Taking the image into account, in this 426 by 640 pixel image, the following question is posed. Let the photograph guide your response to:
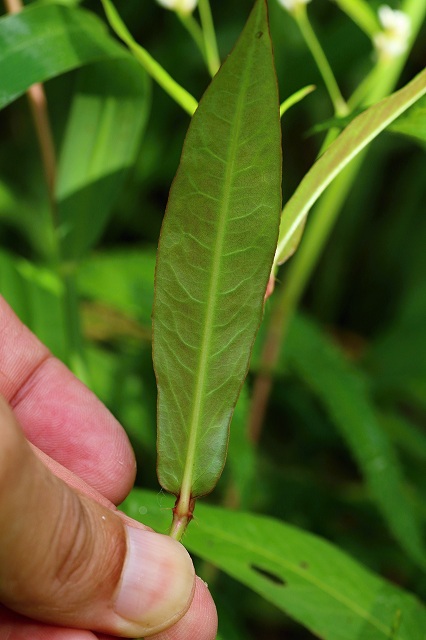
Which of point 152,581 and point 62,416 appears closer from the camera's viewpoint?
point 152,581

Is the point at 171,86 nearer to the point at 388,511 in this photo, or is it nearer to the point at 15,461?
the point at 15,461

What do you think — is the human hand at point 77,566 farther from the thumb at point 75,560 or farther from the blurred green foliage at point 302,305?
the blurred green foliage at point 302,305

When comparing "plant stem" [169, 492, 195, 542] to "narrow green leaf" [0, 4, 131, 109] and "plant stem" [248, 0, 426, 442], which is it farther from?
"plant stem" [248, 0, 426, 442]

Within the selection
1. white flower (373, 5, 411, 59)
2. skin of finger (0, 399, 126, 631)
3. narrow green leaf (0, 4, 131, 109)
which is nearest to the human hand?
skin of finger (0, 399, 126, 631)

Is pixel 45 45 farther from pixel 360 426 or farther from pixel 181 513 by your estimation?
pixel 360 426

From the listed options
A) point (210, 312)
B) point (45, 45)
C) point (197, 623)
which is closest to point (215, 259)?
point (210, 312)

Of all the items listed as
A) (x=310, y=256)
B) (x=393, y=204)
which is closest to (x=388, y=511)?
(x=310, y=256)

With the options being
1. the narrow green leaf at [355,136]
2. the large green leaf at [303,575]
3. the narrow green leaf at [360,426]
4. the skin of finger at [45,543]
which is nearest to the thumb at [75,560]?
the skin of finger at [45,543]
